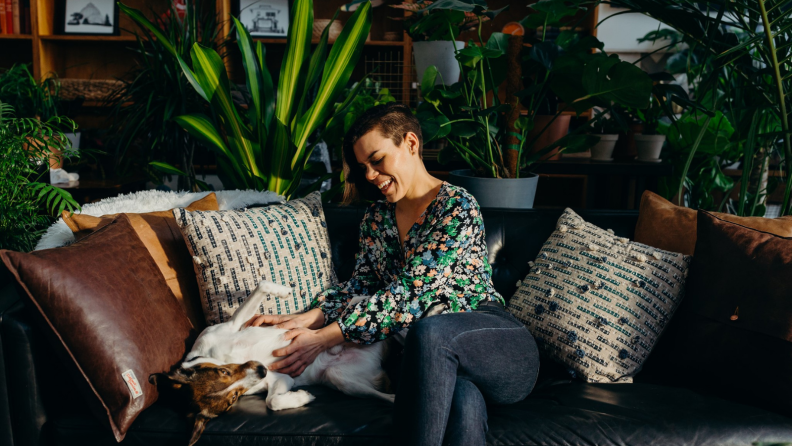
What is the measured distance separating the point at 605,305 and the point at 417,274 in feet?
1.68

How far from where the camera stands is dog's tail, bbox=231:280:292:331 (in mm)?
1335

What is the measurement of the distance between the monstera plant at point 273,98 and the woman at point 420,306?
14.8 inches

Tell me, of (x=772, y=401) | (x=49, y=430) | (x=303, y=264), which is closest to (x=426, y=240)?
(x=303, y=264)

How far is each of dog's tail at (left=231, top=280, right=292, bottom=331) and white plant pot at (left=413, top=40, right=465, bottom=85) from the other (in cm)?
120

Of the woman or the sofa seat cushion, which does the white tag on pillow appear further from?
the woman

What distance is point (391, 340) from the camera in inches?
56.5

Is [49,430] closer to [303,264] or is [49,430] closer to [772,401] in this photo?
[303,264]

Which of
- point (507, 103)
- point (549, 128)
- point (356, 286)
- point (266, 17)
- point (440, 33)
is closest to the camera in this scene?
point (356, 286)

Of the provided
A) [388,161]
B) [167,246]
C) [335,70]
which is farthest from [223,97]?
[388,161]

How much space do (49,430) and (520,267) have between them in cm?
133

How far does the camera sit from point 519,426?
1158 mm

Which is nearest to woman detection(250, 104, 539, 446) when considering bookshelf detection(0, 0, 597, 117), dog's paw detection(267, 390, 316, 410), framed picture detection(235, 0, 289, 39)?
dog's paw detection(267, 390, 316, 410)

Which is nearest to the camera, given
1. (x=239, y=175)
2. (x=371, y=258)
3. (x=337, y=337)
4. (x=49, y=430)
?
(x=49, y=430)

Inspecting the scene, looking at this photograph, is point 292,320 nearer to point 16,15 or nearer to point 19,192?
point 19,192
